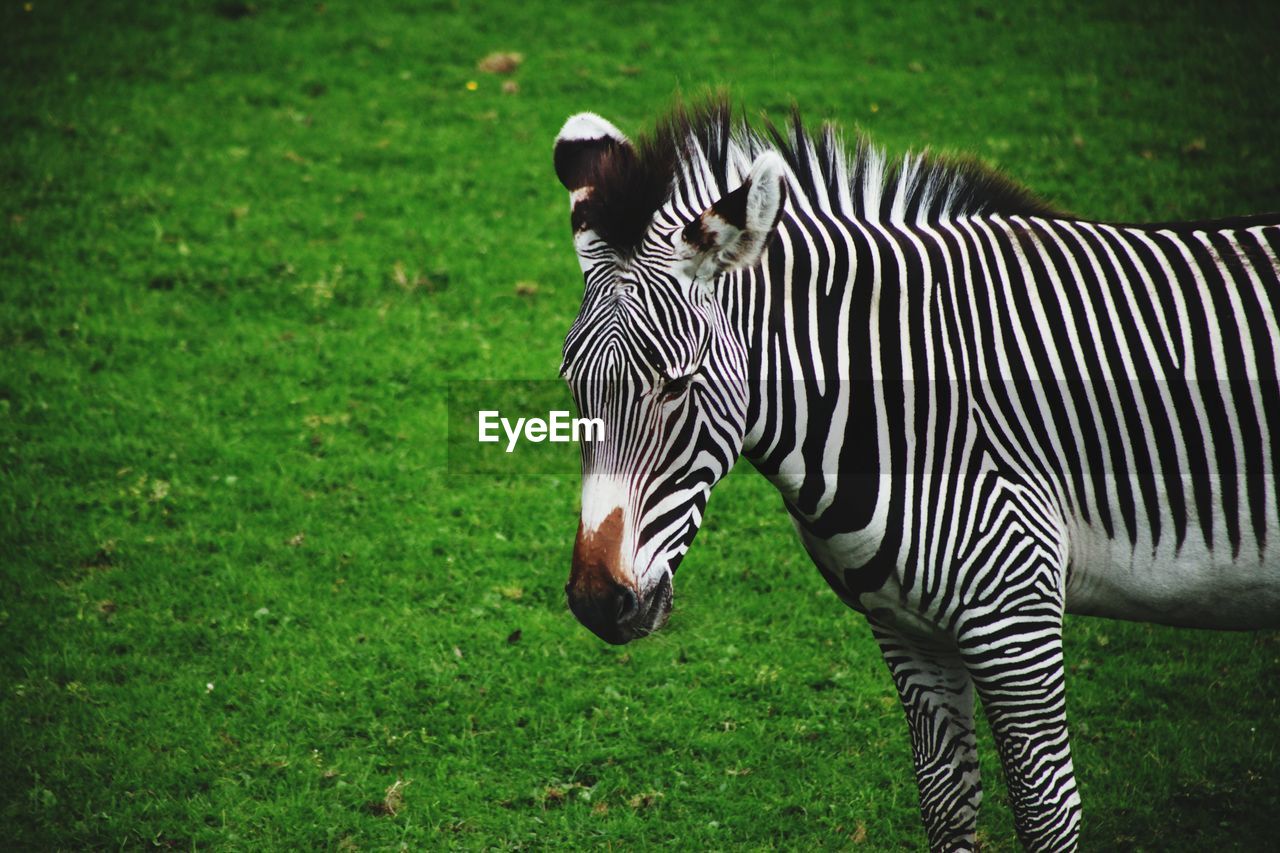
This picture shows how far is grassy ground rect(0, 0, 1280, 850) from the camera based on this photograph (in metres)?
5.68

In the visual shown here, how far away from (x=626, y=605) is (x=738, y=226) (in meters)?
1.21

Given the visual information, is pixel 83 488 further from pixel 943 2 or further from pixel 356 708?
pixel 943 2

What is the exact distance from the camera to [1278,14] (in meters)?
13.4

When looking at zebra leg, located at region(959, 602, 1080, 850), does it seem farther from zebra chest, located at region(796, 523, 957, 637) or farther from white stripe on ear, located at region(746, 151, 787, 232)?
white stripe on ear, located at region(746, 151, 787, 232)

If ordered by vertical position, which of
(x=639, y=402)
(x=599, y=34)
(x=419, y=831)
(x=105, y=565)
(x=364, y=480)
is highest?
(x=599, y=34)

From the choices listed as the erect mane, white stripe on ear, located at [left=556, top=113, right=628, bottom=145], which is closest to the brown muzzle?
the erect mane

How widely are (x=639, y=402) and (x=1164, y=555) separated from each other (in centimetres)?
211

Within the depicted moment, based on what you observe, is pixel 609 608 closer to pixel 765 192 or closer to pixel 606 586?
pixel 606 586

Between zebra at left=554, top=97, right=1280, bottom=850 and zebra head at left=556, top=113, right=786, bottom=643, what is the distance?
0.6 inches

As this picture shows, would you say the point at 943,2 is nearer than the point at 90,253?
No

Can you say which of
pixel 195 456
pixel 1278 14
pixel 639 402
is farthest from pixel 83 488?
pixel 1278 14

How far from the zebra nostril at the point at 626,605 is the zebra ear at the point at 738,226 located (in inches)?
39.7

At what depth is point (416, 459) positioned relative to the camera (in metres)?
8.41

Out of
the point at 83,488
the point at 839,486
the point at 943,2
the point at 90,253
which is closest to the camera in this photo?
the point at 839,486
